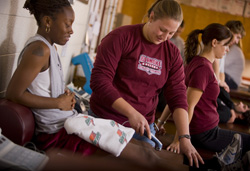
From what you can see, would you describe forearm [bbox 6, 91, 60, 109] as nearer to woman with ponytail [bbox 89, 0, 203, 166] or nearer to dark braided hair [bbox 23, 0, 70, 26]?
woman with ponytail [bbox 89, 0, 203, 166]

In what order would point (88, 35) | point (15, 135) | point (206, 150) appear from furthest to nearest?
point (88, 35) < point (206, 150) < point (15, 135)

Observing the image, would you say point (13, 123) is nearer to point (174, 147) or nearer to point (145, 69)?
point (145, 69)

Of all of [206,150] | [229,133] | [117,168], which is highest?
[117,168]

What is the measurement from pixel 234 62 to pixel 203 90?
231 centimetres

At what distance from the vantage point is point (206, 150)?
2.17m

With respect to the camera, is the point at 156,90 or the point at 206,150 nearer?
the point at 156,90

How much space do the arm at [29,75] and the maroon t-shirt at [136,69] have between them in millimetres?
313

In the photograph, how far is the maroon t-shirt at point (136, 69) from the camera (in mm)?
1549

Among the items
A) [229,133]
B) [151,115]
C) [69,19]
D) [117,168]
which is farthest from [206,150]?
[117,168]

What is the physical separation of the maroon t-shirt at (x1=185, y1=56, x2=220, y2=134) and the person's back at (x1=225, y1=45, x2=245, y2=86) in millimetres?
1972

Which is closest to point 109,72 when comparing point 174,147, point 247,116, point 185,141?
point 185,141

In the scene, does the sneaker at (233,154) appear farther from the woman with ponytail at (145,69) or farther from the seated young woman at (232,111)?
the seated young woman at (232,111)

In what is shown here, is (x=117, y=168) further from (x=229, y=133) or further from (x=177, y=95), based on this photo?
(x=229, y=133)

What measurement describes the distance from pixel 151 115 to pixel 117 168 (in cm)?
117
